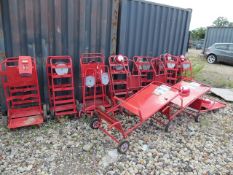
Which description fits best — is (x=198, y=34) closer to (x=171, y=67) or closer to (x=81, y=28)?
(x=171, y=67)

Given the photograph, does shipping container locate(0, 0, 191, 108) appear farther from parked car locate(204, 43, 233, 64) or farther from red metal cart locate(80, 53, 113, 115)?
parked car locate(204, 43, 233, 64)

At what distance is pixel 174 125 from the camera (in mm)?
3777

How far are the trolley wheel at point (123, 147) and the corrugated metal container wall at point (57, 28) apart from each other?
1.85 meters

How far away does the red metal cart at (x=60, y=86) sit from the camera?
3.49 metres

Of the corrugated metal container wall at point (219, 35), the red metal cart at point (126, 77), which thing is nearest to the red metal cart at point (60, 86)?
the red metal cart at point (126, 77)

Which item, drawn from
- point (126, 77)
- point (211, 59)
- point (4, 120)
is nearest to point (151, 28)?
point (126, 77)

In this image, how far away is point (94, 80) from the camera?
11.8ft

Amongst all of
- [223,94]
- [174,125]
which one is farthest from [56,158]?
[223,94]

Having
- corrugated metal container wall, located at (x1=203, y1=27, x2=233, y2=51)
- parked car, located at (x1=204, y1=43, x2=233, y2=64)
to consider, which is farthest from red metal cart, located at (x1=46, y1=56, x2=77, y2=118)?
corrugated metal container wall, located at (x1=203, y1=27, x2=233, y2=51)

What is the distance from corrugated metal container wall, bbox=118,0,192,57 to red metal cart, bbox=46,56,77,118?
1.42 metres

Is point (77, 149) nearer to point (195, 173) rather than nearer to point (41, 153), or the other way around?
point (41, 153)

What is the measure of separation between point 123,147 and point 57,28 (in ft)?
7.87

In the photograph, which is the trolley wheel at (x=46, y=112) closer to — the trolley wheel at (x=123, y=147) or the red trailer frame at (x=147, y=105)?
the red trailer frame at (x=147, y=105)

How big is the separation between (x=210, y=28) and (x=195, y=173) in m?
14.5
